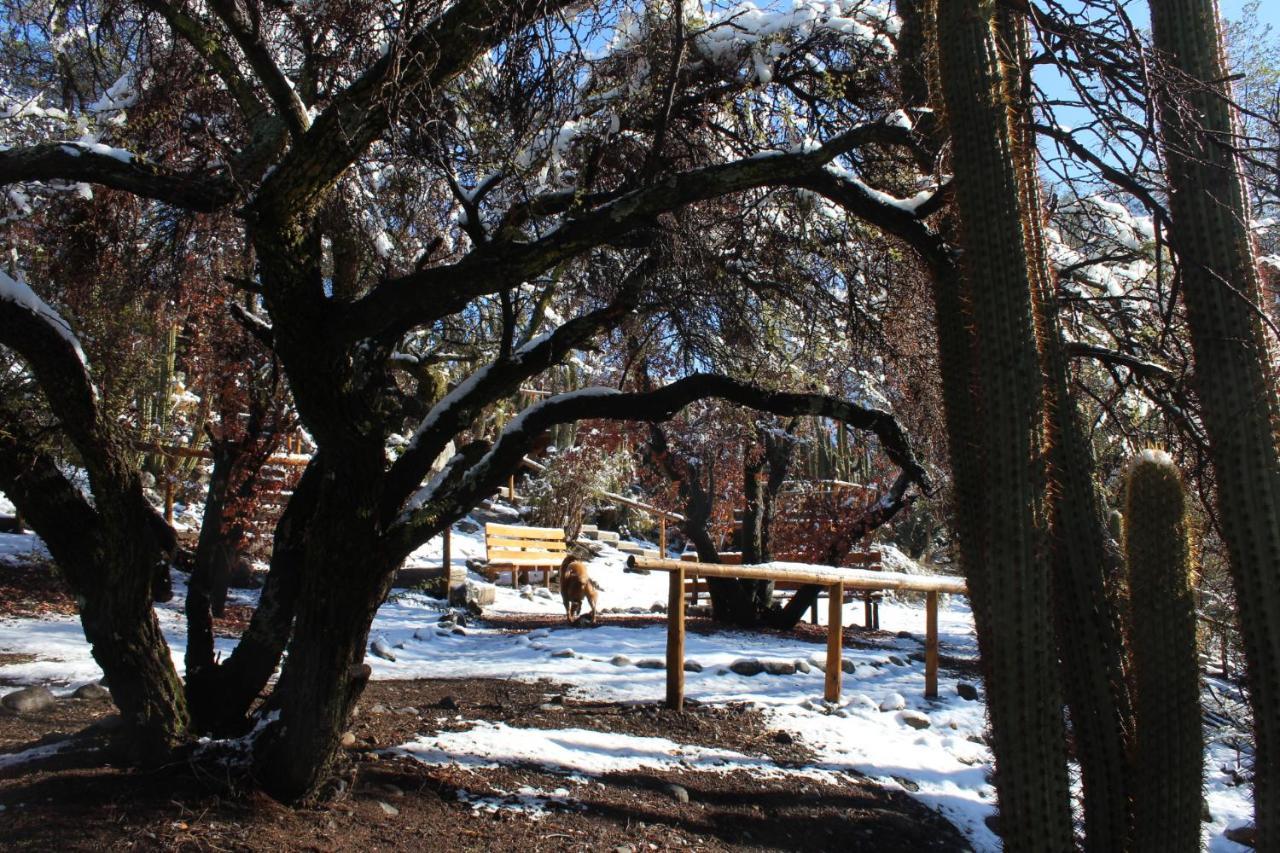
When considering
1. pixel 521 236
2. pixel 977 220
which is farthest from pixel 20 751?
pixel 977 220

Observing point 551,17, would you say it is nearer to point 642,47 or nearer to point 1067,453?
point 642,47

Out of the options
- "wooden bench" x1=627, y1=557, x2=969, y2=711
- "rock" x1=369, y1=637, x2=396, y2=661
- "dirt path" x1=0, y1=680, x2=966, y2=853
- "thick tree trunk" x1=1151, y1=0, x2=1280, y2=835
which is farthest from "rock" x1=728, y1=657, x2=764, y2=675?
"thick tree trunk" x1=1151, y1=0, x2=1280, y2=835

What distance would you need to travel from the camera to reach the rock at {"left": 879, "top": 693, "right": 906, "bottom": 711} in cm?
782

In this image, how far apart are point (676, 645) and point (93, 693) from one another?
13.0 feet

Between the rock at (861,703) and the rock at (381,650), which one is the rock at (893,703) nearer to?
the rock at (861,703)

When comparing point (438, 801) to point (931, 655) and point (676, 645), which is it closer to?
point (676, 645)

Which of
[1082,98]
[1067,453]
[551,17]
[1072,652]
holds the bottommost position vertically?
[1072,652]

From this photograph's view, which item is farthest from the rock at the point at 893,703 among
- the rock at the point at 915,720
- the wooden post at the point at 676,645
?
the wooden post at the point at 676,645

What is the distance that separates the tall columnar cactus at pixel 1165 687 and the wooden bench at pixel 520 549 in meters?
11.5

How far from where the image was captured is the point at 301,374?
14.1 ft

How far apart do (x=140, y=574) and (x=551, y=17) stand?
3214 millimetres

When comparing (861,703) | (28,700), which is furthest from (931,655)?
(28,700)

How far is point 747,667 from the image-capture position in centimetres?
876

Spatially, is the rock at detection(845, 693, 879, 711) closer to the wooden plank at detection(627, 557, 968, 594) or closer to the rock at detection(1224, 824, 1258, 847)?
the wooden plank at detection(627, 557, 968, 594)
